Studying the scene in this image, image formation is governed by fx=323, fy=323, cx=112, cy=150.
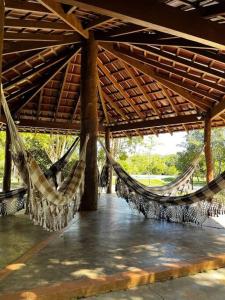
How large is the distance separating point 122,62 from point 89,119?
2.15 meters

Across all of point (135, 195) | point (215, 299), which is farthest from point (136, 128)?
point (215, 299)

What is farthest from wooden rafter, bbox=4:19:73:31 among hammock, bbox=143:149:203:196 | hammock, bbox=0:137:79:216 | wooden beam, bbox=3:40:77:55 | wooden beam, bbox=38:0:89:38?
hammock, bbox=143:149:203:196

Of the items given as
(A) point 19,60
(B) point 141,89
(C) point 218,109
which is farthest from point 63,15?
(C) point 218,109

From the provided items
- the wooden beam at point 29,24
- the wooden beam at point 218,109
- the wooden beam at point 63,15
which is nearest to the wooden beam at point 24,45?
the wooden beam at point 63,15

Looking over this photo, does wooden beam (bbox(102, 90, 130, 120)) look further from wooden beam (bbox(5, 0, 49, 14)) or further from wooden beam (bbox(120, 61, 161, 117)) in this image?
wooden beam (bbox(5, 0, 49, 14))

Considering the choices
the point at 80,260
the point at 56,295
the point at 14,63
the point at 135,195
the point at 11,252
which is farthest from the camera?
the point at 14,63

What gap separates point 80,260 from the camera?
8.12ft

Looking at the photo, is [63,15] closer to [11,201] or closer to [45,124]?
[11,201]

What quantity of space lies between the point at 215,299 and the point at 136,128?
7.17 meters

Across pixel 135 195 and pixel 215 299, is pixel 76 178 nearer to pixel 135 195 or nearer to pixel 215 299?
pixel 135 195

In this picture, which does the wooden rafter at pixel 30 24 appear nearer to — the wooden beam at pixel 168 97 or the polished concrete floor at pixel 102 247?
the polished concrete floor at pixel 102 247

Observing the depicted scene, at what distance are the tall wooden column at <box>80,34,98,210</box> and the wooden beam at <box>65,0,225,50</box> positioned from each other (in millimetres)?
2454

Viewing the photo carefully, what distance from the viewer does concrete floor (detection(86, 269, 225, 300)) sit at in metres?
1.92

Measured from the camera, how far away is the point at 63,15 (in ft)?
13.2
